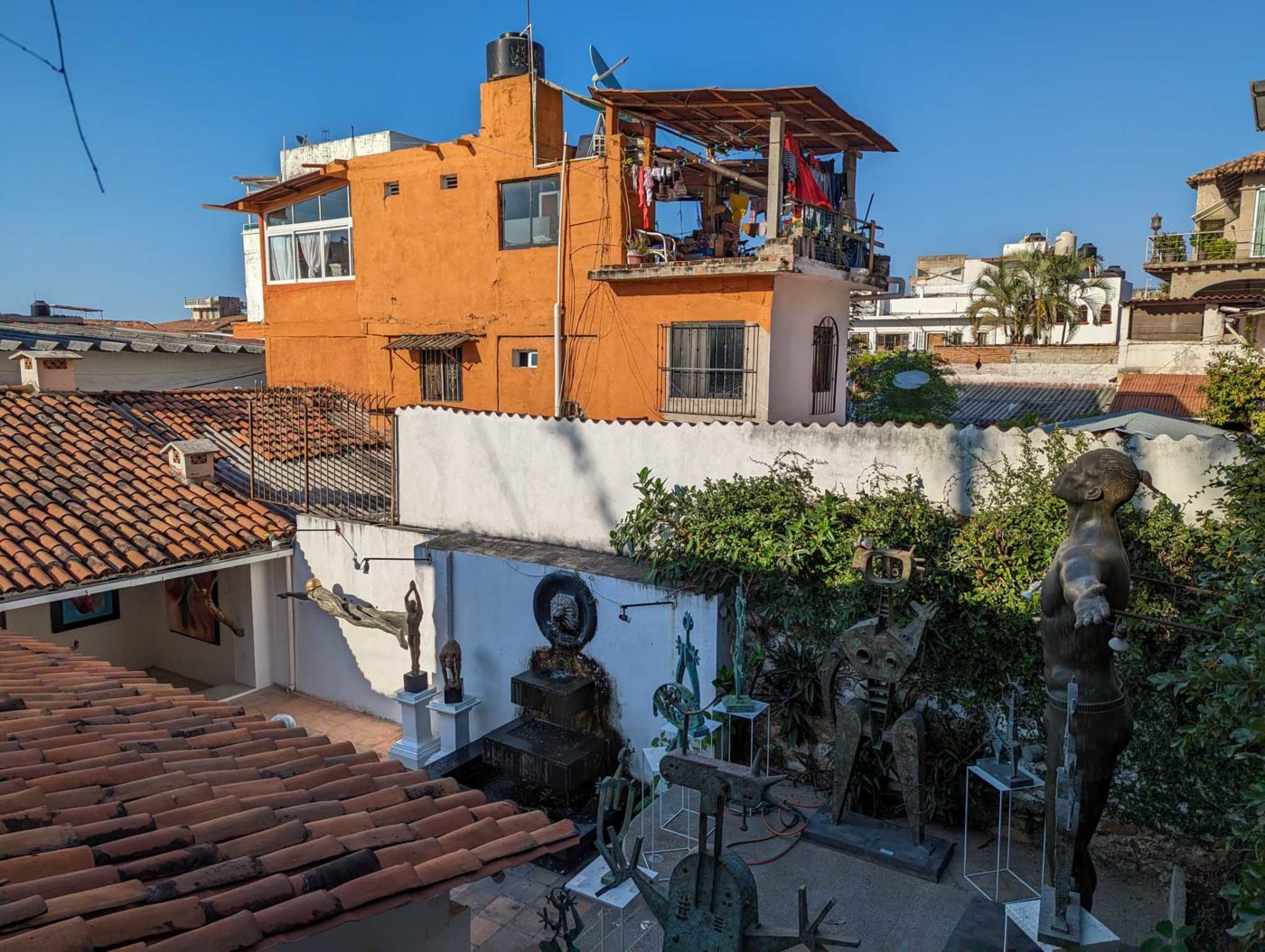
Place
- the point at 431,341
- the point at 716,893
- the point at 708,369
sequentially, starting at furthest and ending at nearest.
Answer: the point at 431,341 < the point at 708,369 < the point at 716,893

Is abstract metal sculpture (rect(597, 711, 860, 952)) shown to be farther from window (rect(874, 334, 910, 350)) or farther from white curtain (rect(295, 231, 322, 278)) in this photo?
window (rect(874, 334, 910, 350))

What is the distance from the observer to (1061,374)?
2806cm

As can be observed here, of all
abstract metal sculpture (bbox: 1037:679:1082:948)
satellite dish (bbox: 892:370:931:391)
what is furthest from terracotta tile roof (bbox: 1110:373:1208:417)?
abstract metal sculpture (bbox: 1037:679:1082:948)

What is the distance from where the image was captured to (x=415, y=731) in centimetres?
1027

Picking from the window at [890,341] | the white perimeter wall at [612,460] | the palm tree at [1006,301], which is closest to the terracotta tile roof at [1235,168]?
the palm tree at [1006,301]

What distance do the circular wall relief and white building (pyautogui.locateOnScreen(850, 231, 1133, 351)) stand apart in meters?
25.3

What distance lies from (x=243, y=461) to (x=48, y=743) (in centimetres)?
1043

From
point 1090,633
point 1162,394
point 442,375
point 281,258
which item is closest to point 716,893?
point 1090,633

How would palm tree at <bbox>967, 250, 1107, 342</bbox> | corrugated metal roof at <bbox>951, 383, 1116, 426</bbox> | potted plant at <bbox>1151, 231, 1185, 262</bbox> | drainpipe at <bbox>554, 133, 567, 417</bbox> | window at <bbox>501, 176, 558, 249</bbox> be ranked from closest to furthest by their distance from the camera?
drainpipe at <bbox>554, 133, 567, 417</bbox>
window at <bbox>501, 176, 558, 249</bbox>
corrugated metal roof at <bbox>951, 383, 1116, 426</bbox>
potted plant at <bbox>1151, 231, 1185, 262</bbox>
palm tree at <bbox>967, 250, 1107, 342</bbox>

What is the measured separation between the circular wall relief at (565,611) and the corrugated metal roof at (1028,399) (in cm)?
1304

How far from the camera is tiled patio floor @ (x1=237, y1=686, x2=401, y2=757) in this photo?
1146 cm

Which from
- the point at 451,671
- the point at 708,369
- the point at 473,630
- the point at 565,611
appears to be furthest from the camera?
the point at 708,369

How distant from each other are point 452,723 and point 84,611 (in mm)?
7443

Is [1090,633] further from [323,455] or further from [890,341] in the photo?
[890,341]
